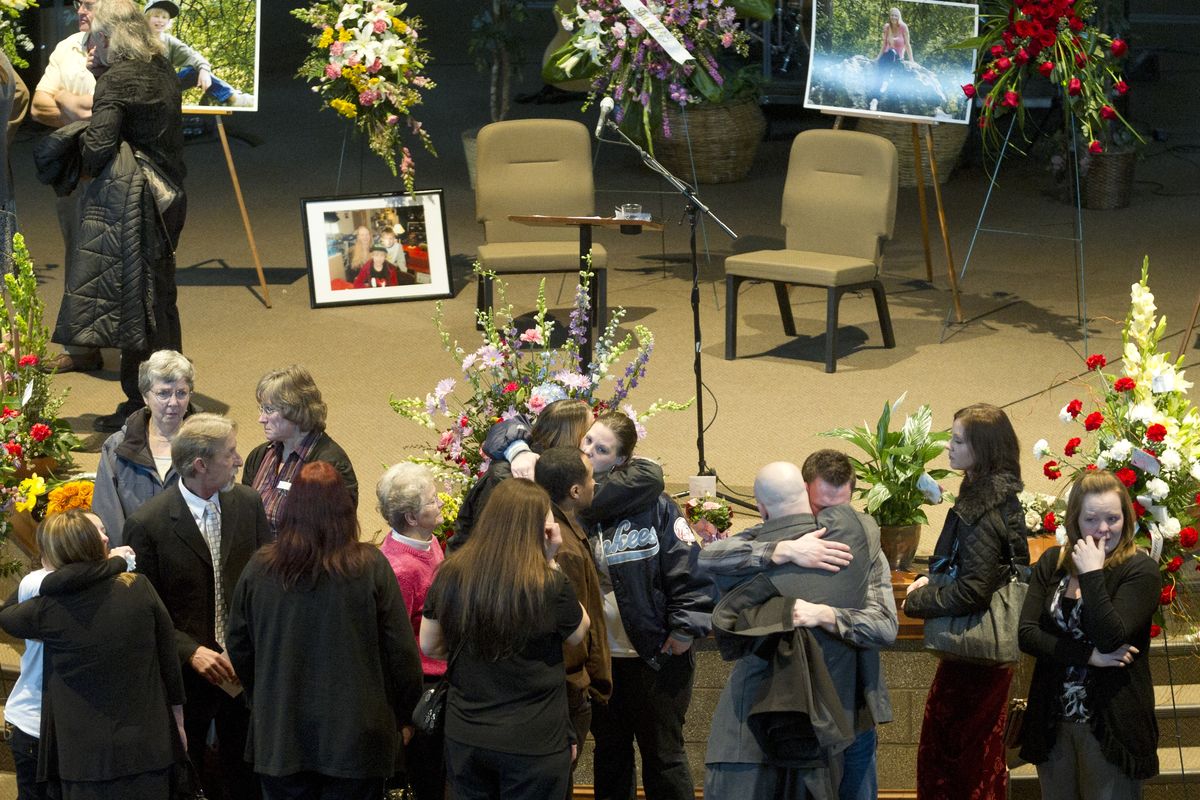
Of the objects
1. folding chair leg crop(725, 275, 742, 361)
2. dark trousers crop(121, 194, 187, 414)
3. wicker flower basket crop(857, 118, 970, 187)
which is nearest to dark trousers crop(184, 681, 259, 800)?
dark trousers crop(121, 194, 187, 414)

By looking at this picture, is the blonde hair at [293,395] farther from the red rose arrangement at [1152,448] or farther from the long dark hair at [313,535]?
the red rose arrangement at [1152,448]

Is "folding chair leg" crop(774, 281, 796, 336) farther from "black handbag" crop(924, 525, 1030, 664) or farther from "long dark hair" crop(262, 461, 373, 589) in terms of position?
"long dark hair" crop(262, 461, 373, 589)

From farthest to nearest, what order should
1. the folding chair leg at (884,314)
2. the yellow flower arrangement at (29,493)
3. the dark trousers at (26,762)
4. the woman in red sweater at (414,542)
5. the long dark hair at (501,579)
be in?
the folding chair leg at (884,314), the yellow flower arrangement at (29,493), the dark trousers at (26,762), the woman in red sweater at (414,542), the long dark hair at (501,579)

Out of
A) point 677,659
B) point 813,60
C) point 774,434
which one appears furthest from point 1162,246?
point 677,659

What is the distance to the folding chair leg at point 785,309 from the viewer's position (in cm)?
721

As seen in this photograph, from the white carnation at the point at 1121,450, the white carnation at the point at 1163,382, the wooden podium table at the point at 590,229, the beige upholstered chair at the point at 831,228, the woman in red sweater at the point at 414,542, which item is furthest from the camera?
the beige upholstered chair at the point at 831,228

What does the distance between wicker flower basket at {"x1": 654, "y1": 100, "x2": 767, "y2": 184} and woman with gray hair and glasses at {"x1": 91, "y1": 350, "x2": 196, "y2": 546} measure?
247 inches

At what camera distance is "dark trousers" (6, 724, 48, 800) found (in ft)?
12.1

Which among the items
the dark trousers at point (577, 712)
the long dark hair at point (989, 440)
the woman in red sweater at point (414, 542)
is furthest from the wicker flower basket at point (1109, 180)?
the dark trousers at point (577, 712)

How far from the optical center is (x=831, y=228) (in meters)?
7.16

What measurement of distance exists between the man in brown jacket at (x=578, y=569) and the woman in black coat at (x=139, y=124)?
279 centimetres

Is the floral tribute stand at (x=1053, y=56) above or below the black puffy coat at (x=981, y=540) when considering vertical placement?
above

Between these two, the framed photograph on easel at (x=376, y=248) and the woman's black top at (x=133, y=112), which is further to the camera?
the framed photograph on easel at (x=376, y=248)

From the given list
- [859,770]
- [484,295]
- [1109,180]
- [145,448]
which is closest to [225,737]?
[145,448]
